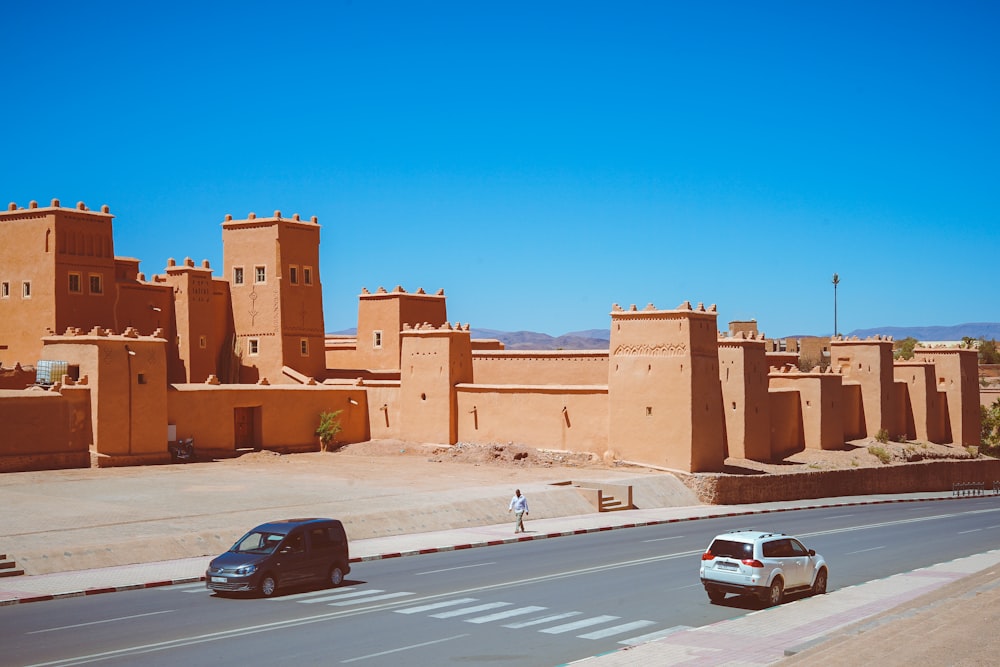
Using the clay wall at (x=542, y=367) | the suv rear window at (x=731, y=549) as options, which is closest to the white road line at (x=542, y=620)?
the suv rear window at (x=731, y=549)

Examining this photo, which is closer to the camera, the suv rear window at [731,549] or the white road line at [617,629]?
the white road line at [617,629]

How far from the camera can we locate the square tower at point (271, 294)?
164ft

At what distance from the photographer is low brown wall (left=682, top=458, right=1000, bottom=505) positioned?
3744cm

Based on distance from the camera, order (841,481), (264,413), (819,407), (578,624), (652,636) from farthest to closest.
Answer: (819,407) → (841,481) → (264,413) → (578,624) → (652,636)

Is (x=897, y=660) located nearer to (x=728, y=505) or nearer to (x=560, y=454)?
(x=728, y=505)

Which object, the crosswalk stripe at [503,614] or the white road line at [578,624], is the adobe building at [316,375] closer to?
the crosswalk stripe at [503,614]

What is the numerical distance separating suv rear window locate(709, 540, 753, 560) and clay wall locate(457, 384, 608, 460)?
21.5m

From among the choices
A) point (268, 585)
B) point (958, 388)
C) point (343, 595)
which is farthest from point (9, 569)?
point (958, 388)

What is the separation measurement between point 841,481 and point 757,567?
92.2ft

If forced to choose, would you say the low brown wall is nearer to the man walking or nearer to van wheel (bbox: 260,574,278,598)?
the man walking

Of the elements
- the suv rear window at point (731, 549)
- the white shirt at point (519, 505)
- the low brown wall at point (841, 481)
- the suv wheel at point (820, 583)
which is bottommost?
the low brown wall at point (841, 481)

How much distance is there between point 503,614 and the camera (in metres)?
16.8

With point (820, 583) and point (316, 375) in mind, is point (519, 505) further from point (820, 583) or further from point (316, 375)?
point (316, 375)

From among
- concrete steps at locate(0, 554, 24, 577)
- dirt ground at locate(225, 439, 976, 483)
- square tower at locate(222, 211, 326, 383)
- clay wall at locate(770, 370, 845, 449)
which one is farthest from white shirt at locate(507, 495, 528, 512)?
clay wall at locate(770, 370, 845, 449)
